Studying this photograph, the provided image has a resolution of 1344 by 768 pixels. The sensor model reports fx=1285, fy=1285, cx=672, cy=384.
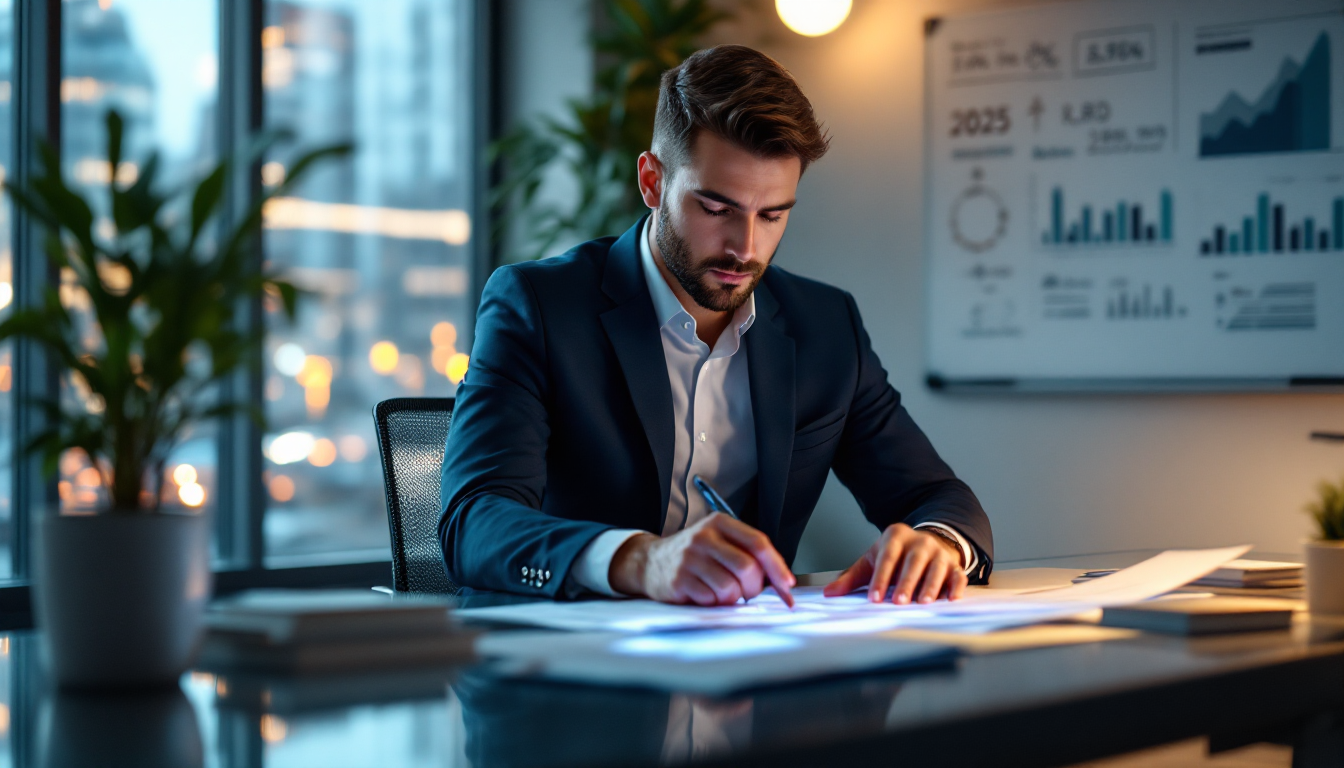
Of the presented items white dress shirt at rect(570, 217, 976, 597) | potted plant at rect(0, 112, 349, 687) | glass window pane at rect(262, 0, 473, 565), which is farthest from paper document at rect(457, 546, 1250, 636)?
glass window pane at rect(262, 0, 473, 565)

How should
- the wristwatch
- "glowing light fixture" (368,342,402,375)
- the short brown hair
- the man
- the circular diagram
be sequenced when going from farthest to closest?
"glowing light fixture" (368,342,402,375) < the circular diagram < the short brown hair < the man < the wristwatch

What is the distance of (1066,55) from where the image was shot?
12.0 feet

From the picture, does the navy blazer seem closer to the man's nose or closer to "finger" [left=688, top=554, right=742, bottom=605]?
the man's nose

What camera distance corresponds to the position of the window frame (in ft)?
10.3

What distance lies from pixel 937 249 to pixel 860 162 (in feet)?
1.30

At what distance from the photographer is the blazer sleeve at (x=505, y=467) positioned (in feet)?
4.59

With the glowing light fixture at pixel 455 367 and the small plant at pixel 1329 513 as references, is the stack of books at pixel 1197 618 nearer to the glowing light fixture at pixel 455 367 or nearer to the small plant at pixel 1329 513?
the small plant at pixel 1329 513

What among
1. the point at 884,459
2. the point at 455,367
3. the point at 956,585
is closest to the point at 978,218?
the point at 455,367

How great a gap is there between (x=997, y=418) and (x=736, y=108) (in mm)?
2142

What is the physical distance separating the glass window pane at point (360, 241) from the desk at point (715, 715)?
2958mm

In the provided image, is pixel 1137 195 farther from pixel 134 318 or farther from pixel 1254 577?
pixel 134 318

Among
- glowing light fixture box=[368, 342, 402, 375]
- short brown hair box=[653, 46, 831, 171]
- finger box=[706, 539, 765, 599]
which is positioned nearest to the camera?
finger box=[706, 539, 765, 599]

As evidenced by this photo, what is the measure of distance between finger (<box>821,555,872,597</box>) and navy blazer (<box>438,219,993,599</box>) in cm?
26

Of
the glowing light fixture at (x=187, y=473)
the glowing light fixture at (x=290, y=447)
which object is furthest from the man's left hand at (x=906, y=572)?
the glowing light fixture at (x=290, y=447)
